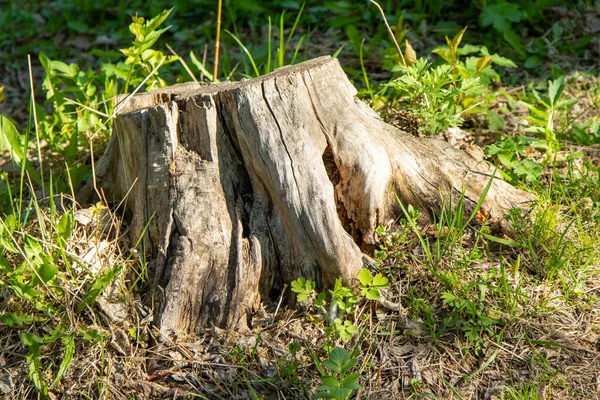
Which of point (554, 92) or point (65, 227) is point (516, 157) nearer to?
point (554, 92)

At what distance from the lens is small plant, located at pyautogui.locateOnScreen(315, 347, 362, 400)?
2.29 m

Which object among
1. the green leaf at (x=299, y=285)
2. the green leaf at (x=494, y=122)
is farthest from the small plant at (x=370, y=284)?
the green leaf at (x=494, y=122)

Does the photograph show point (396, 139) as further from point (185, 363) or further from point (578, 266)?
point (185, 363)

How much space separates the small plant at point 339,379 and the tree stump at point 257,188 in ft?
1.46

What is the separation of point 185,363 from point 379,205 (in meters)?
1.07

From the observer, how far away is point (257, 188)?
289 cm

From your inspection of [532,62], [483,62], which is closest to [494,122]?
[483,62]

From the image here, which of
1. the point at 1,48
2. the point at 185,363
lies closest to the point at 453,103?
the point at 185,363

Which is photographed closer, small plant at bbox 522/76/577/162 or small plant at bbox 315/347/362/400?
small plant at bbox 315/347/362/400

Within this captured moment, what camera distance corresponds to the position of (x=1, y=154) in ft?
13.3

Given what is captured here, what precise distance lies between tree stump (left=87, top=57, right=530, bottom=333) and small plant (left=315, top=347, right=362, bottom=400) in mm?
446

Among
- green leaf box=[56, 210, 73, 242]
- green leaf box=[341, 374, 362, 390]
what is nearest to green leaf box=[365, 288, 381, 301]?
green leaf box=[341, 374, 362, 390]

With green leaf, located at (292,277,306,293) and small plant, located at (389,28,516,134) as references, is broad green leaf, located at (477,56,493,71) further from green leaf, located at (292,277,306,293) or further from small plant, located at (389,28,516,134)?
green leaf, located at (292,277,306,293)

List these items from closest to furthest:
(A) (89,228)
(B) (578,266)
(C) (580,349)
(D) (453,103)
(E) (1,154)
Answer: (C) (580,349) < (B) (578,266) < (A) (89,228) < (D) (453,103) < (E) (1,154)
